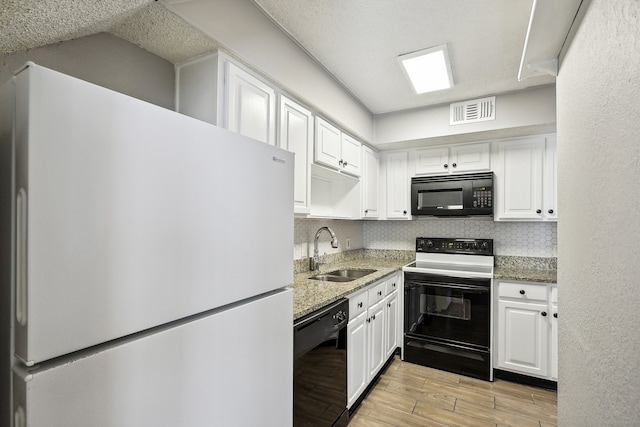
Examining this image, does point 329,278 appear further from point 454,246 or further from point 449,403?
point 454,246

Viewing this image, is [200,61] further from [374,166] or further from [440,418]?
[440,418]

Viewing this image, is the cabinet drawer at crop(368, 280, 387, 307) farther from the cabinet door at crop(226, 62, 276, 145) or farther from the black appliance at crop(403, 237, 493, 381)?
the cabinet door at crop(226, 62, 276, 145)

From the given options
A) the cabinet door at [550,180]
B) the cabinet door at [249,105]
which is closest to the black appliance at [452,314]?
the cabinet door at [550,180]

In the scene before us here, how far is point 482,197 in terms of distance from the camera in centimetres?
296

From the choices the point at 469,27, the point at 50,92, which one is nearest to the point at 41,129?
the point at 50,92

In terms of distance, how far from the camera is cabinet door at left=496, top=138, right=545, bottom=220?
289 cm

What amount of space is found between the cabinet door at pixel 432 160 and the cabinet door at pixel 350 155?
74cm

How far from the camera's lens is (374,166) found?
11.4 ft

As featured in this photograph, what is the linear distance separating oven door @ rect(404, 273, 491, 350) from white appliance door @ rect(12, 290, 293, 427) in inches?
79.4

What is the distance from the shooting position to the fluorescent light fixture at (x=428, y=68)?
212cm

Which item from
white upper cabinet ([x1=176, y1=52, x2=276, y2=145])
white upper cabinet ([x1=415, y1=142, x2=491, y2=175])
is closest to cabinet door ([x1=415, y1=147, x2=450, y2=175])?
white upper cabinet ([x1=415, y1=142, x2=491, y2=175])

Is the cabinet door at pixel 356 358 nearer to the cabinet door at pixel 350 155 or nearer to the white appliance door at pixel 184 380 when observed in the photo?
the white appliance door at pixel 184 380

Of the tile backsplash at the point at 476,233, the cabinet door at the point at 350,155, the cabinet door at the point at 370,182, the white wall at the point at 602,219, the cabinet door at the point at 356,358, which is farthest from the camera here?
the cabinet door at the point at 370,182

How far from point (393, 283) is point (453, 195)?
3.53ft
